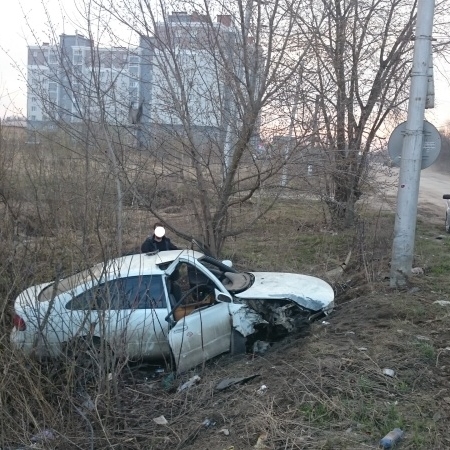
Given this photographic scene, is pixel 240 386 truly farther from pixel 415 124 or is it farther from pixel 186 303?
pixel 415 124

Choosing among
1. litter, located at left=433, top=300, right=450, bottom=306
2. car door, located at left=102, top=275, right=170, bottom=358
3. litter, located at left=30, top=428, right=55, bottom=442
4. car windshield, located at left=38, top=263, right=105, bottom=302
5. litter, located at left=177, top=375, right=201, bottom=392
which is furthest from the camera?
litter, located at left=433, top=300, right=450, bottom=306

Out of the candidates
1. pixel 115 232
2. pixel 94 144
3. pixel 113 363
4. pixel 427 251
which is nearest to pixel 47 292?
pixel 115 232

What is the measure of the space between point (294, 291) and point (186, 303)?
4.27 feet

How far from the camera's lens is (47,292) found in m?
6.40

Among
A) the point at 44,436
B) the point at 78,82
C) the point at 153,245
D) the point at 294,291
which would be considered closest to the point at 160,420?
the point at 44,436

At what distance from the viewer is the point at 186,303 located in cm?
714

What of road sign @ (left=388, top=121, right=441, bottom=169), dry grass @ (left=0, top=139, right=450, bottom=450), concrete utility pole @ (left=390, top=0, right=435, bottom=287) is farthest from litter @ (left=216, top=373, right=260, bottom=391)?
road sign @ (left=388, top=121, right=441, bottom=169)

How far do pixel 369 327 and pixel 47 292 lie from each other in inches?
140

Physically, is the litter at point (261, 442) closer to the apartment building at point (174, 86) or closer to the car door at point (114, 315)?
the car door at point (114, 315)

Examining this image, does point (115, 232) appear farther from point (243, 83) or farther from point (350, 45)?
point (350, 45)

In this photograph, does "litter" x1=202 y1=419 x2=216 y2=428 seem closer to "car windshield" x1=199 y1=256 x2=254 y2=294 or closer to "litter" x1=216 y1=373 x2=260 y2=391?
"litter" x1=216 y1=373 x2=260 y2=391

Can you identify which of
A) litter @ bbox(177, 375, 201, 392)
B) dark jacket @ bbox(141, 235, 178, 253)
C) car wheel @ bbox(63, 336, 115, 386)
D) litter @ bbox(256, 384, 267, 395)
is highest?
dark jacket @ bbox(141, 235, 178, 253)

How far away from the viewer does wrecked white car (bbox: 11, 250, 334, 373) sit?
591cm

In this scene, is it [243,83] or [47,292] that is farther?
[243,83]
